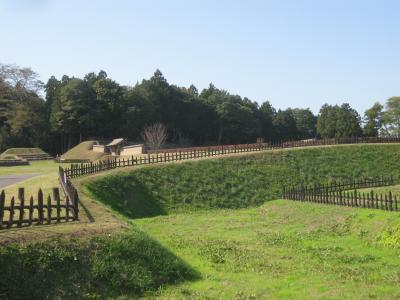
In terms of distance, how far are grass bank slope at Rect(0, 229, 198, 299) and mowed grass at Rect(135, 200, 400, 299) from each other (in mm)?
787

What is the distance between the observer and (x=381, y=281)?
1202 centimetres

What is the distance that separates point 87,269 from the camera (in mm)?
12234

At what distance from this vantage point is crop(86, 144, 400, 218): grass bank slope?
29609 mm

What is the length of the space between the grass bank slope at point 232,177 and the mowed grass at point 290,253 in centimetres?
456

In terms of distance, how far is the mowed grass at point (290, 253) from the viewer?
11625 mm

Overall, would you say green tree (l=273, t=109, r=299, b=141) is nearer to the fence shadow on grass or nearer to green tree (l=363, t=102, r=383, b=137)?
green tree (l=363, t=102, r=383, b=137)

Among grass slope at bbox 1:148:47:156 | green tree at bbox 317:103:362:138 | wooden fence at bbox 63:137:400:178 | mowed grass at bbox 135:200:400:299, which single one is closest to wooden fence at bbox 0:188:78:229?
mowed grass at bbox 135:200:400:299

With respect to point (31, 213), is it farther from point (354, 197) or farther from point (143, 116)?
point (143, 116)

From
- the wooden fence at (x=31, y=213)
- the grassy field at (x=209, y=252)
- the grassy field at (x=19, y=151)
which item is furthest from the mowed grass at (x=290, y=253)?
the grassy field at (x=19, y=151)

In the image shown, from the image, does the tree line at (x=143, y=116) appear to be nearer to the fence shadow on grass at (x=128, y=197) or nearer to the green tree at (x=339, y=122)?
the green tree at (x=339, y=122)

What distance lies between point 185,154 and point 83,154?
2351 centimetres

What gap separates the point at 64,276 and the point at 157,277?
8.58 ft

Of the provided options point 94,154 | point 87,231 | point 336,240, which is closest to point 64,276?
point 87,231

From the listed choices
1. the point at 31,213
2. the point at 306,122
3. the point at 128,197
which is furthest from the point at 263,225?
the point at 306,122
